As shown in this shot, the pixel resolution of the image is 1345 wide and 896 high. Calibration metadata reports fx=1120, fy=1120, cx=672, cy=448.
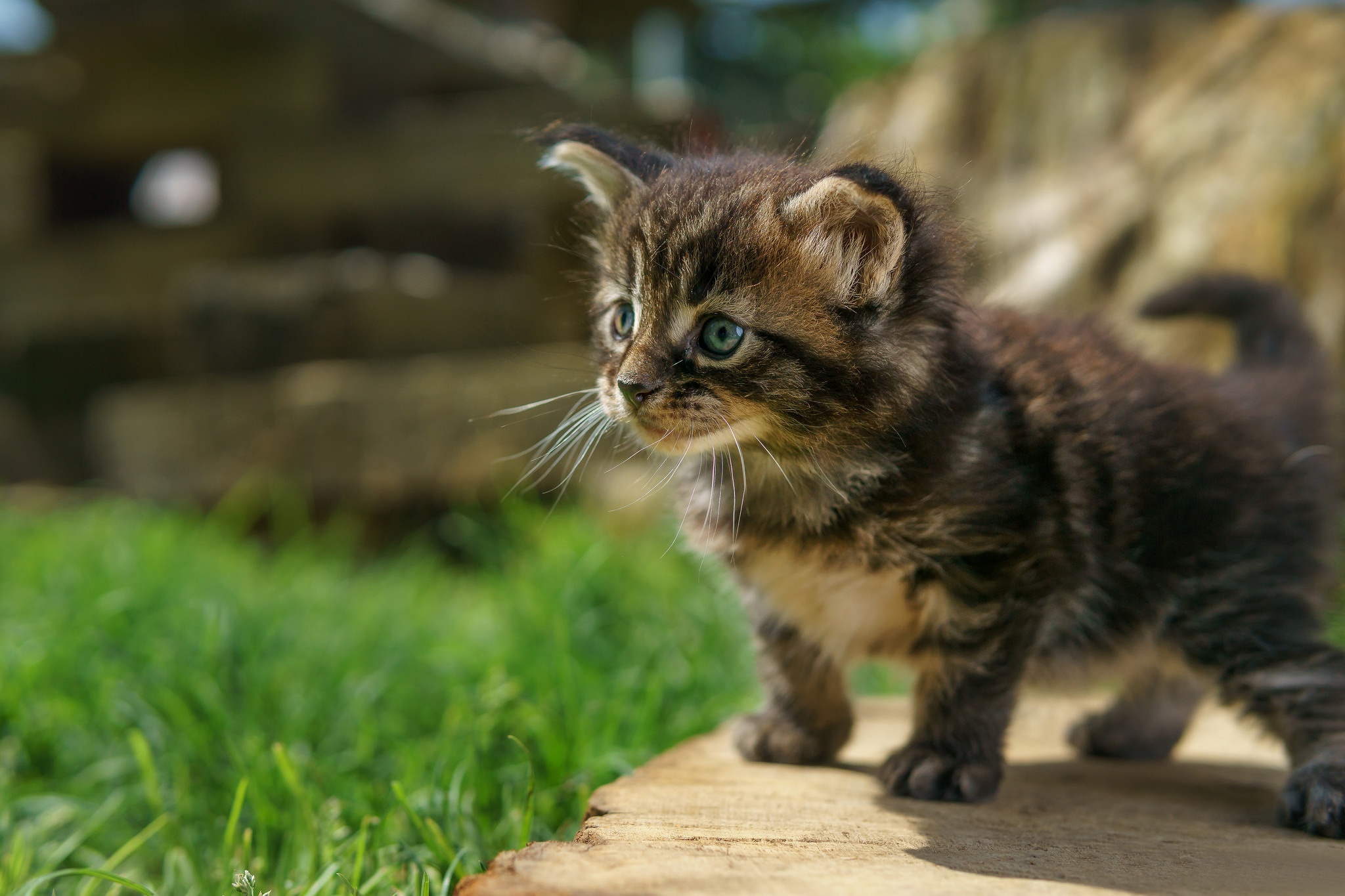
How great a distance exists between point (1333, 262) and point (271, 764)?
3.87 metres

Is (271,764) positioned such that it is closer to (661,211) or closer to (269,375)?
(661,211)

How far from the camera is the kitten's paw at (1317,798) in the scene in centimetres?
187

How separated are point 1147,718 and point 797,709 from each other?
0.83 metres

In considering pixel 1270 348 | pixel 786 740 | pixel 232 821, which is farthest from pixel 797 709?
pixel 1270 348

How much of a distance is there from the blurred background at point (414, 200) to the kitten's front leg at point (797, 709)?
1.08 meters

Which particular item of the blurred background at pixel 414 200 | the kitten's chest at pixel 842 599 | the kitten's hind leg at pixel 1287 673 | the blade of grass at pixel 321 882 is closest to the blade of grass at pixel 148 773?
the blade of grass at pixel 321 882

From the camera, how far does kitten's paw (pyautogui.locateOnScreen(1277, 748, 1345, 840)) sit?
6.14 feet

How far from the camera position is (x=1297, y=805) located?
193 centimetres

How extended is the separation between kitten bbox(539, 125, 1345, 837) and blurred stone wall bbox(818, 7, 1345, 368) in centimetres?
136

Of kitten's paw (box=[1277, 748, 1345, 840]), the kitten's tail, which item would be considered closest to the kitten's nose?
kitten's paw (box=[1277, 748, 1345, 840])

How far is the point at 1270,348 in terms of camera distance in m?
2.93

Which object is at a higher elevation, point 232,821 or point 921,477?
point 921,477

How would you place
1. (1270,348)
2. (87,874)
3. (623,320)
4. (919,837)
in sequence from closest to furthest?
(919,837), (87,874), (623,320), (1270,348)

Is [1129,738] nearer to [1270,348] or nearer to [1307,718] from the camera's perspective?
[1307,718]
